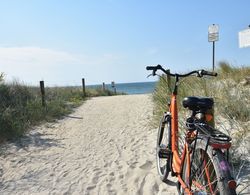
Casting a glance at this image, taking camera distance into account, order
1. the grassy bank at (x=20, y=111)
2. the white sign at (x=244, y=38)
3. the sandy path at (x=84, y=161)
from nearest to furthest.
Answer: the sandy path at (x=84, y=161)
the white sign at (x=244, y=38)
the grassy bank at (x=20, y=111)

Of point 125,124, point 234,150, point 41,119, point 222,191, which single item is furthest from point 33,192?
point 41,119

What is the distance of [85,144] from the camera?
24.4 feet

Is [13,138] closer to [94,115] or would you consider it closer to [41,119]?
[41,119]

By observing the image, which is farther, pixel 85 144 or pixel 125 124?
pixel 125 124

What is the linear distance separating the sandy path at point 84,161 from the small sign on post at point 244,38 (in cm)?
258

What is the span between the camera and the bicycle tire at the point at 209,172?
101 inches

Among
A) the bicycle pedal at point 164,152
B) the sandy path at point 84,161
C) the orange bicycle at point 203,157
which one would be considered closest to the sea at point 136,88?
the sandy path at point 84,161

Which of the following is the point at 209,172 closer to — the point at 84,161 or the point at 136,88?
the point at 84,161

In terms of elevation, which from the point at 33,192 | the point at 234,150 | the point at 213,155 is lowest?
the point at 33,192

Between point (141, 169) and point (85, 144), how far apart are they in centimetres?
239

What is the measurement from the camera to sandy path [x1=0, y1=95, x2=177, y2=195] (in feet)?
15.7

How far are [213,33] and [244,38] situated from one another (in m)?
2.71

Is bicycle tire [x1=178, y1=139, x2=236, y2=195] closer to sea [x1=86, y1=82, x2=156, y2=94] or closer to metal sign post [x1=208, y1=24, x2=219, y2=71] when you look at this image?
metal sign post [x1=208, y1=24, x2=219, y2=71]

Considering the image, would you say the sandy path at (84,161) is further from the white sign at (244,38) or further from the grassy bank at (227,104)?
the white sign at (244,38)
